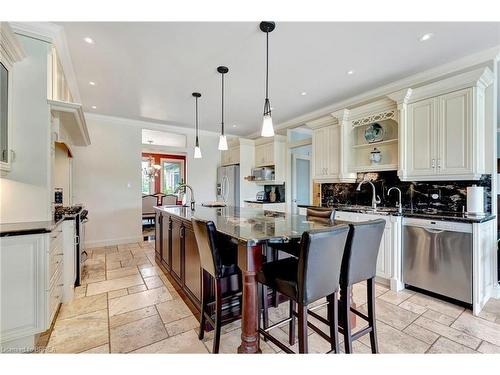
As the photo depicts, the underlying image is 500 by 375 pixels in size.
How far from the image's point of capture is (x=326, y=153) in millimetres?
4250

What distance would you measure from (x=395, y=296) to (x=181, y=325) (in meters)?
2.32

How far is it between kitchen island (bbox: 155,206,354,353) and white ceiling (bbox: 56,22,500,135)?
178 centimetres

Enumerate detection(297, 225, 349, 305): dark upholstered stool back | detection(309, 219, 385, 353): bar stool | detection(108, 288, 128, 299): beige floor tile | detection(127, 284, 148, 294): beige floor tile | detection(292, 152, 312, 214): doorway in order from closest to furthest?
detection(297, 225, 349, 305): dark upholstered stool back, detection(309, 219, 385, 353): bar stool, detection(108, 288, 128, 299): beige floor tile, detection(127, 284, 148, 294): beige floor tile, detection(292, 152, 312, 214): doorway

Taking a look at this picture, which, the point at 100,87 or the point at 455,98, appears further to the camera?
the point at 100,87

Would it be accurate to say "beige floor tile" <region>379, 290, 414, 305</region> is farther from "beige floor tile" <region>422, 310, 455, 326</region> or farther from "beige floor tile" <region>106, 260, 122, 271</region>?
"beige floor tile" <region>106, 260, 122, 271</region>

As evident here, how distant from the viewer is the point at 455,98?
2.71 metres

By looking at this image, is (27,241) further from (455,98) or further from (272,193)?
(272,193)

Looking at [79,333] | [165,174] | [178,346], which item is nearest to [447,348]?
[178,346]

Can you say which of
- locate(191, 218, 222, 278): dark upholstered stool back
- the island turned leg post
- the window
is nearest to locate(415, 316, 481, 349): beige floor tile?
the island turned leg post

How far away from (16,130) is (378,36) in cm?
344

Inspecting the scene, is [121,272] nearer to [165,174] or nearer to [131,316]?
[131,316]

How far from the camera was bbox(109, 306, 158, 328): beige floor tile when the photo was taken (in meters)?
2.16

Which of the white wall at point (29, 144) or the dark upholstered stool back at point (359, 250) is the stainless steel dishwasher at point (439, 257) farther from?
the white wall at point (29, 144)
